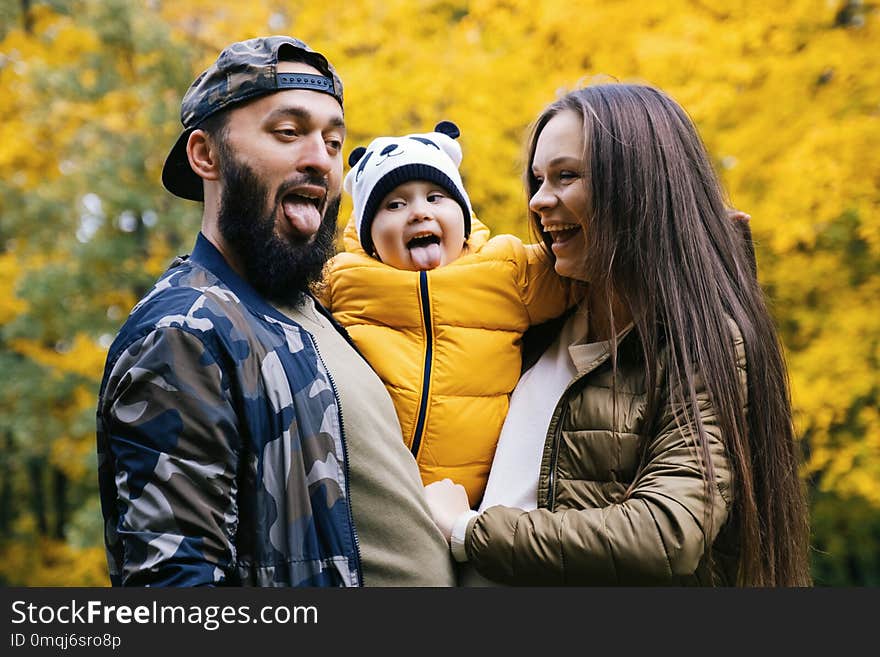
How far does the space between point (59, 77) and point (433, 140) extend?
620 centimetres

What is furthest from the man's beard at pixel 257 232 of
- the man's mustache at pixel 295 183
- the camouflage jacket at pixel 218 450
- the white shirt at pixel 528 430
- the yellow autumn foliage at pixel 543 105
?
the yellow autumn foliage at pixel 543 105

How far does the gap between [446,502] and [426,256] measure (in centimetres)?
79

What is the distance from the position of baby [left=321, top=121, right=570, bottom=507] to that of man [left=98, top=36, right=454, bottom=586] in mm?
166

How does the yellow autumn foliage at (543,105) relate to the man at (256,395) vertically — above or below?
above

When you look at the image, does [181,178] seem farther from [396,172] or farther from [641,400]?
[641,400]

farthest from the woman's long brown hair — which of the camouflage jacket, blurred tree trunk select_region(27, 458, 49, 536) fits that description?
blurred tree trunk select_region(27, 458, 49, 536)

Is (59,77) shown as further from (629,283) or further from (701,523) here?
(701,523)

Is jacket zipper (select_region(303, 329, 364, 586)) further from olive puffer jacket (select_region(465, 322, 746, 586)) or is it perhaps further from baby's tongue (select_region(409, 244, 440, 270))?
baby's tongue (select_region(409, 244, 440, 270))

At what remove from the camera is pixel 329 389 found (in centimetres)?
231

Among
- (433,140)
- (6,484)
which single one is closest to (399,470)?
(433,140)

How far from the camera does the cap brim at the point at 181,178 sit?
8.82ft

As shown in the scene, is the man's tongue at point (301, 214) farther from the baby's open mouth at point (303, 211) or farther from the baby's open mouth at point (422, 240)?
the baby's open mouth at point (422, 240)

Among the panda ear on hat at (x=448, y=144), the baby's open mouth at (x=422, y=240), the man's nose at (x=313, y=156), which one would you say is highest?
the panda ear on hat at (x=448, y=144)

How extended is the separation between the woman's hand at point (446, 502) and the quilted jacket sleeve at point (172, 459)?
741 mm
